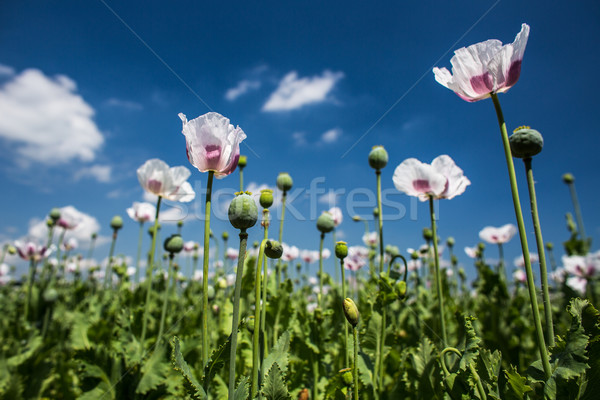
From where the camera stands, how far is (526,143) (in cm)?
116

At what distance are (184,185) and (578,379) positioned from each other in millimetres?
2180

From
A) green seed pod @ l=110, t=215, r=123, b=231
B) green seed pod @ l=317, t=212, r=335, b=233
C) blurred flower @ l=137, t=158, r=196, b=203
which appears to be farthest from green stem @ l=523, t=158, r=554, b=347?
green seed pod @ l=110, t=215, r=123, b=231

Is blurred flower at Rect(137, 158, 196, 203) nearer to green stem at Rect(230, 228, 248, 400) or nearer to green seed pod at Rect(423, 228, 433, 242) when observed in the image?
green stem at Rect(230, 228, 248, 400)

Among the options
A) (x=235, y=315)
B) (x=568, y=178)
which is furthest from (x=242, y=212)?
(x=568, y=178)

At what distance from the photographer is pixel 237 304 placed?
1062 mm

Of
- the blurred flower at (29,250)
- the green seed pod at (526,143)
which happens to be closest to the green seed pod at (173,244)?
the green seed pod at (526,143)

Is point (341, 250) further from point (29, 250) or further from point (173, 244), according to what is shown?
point (29, 250)

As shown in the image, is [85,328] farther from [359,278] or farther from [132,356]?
[359,278]

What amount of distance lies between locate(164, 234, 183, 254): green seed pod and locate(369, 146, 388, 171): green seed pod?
146 cm

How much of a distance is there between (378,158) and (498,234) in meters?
2.45

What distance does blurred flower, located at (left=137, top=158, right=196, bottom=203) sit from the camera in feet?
7.30

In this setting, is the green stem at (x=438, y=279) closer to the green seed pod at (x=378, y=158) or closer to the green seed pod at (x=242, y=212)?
the green seed pod at (x=378, y=158)

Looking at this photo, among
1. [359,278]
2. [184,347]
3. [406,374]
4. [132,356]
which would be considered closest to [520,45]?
[406,374]

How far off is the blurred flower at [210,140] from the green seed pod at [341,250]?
2.82 feet
